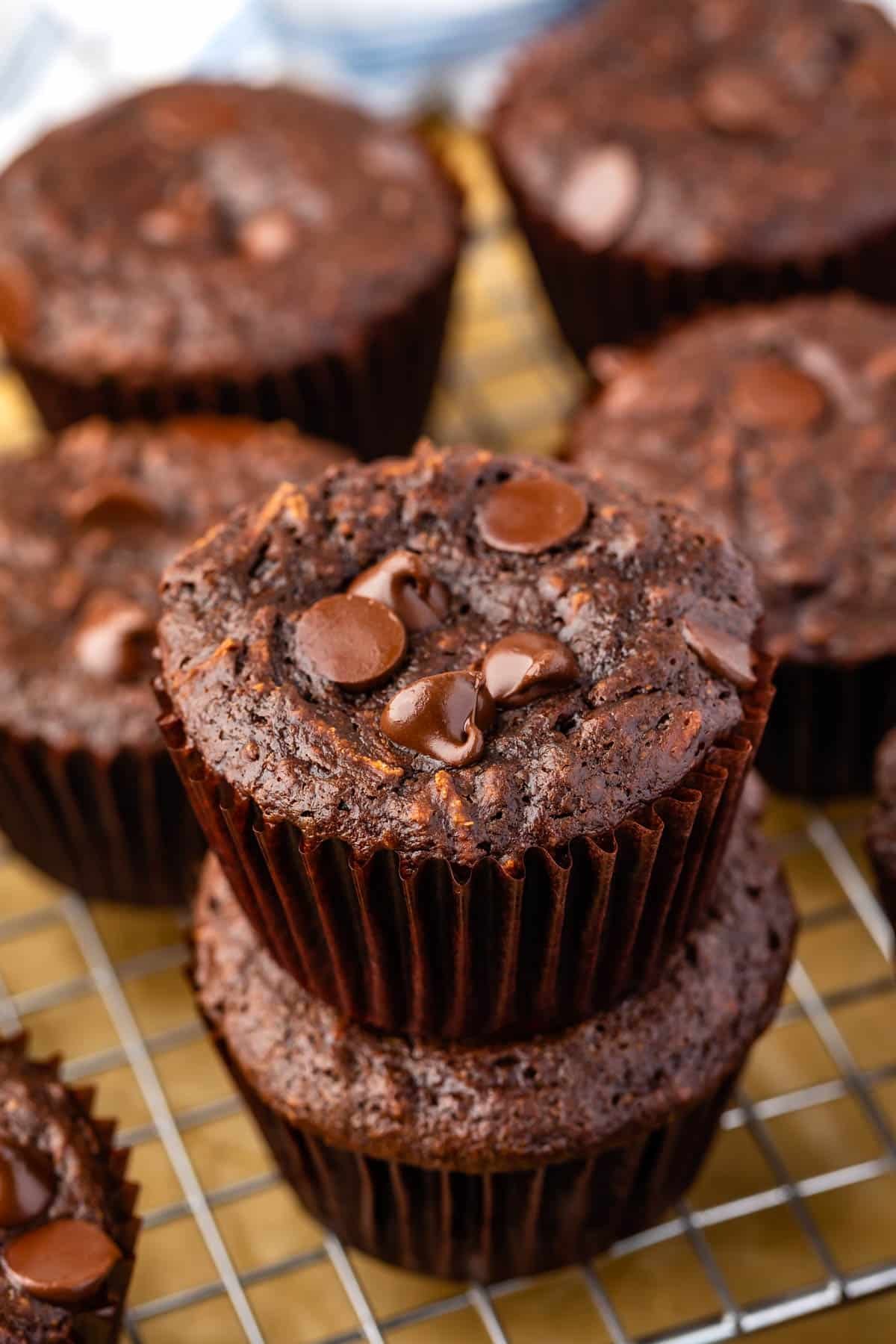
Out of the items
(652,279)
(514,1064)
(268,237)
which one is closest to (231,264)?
(268,237)

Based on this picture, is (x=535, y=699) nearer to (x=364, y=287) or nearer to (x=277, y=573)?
(x=277, y=573)

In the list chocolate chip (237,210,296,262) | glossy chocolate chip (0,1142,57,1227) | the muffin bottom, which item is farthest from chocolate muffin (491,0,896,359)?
glossy chocolate chip (0,1142,57,1227)

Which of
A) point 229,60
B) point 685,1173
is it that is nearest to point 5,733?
point 685,1173

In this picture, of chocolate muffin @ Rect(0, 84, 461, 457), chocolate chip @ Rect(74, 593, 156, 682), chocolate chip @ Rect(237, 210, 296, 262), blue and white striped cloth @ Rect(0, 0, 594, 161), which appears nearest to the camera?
chocolate chip @ Rect(74, 593, 156, 682)

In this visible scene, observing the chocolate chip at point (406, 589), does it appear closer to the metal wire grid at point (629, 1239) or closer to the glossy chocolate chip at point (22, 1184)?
the glossy chocolate chip at point (22, 1184)

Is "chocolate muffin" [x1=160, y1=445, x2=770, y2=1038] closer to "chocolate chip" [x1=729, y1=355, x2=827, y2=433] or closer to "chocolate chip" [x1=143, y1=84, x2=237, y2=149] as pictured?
"chocolate chip" [x1=729, y1=355, x2=827, y2=433]

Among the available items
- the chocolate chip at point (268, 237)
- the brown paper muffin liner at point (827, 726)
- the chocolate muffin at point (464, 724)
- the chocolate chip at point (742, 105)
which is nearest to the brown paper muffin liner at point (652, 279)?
the chocolate chip at point (742, 105)
